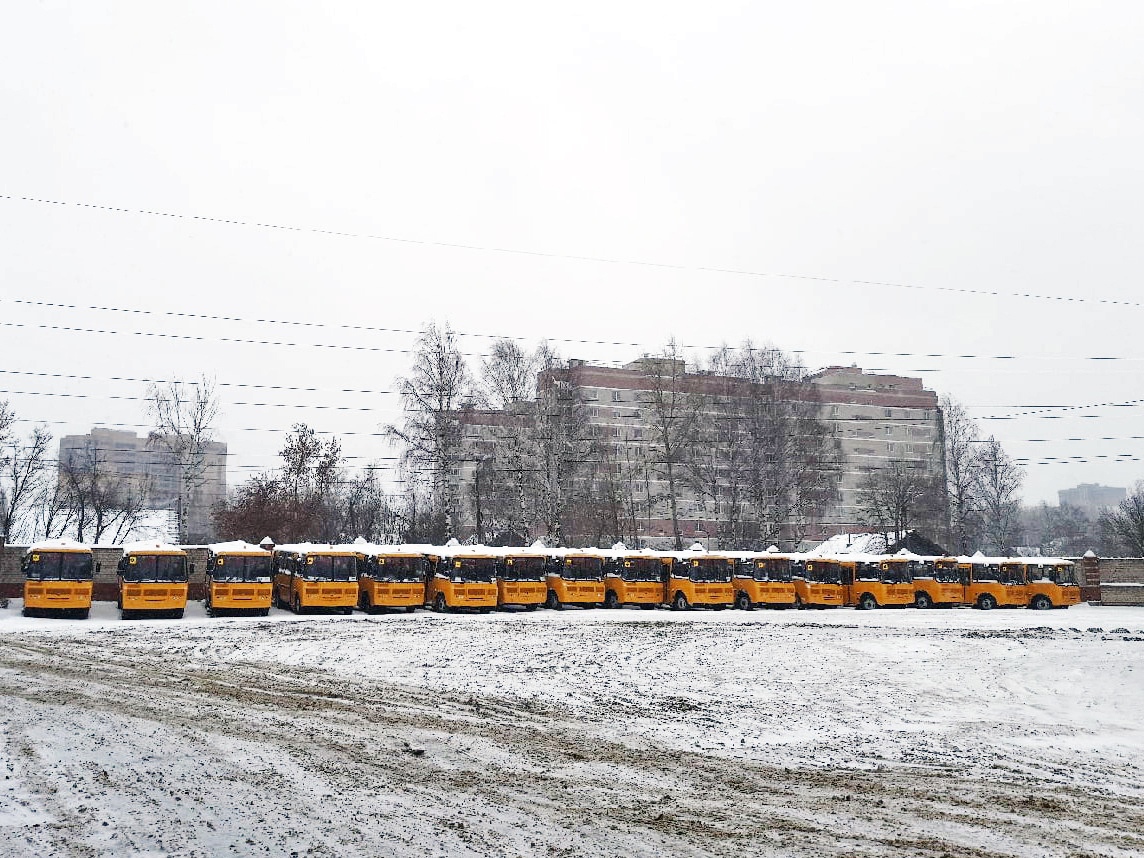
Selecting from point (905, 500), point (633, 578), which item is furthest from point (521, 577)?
point (905, 500)

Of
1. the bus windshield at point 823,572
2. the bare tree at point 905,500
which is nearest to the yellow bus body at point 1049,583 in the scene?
the bus windshield at point 823,572

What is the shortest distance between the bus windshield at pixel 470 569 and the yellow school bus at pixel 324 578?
12.8 ft

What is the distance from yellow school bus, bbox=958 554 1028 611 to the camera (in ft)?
164

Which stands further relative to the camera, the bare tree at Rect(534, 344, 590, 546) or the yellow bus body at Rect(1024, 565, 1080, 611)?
the bare tree at Rect(534, 344, 590, 546)

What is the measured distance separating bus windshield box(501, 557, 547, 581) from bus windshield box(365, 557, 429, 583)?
3.60 metres

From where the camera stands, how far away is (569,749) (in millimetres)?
11711

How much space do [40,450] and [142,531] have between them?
18.6m

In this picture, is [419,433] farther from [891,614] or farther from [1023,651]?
[1023,651]

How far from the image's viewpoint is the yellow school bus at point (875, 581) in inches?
1898

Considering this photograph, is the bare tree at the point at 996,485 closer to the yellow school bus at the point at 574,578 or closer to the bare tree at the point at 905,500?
the bare tree at the point at 905,500

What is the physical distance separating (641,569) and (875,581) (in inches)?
491

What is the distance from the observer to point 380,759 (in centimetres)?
1066

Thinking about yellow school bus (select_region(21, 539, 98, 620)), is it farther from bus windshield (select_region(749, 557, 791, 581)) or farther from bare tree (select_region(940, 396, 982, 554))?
bare tree (select_region(940, 396, 982, 554))

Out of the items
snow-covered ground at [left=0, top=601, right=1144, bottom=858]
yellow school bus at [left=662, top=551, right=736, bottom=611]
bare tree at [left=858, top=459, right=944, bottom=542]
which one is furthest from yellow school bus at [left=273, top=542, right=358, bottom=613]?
bare tree at [left=858, top=459, right=944, bottom=542]
